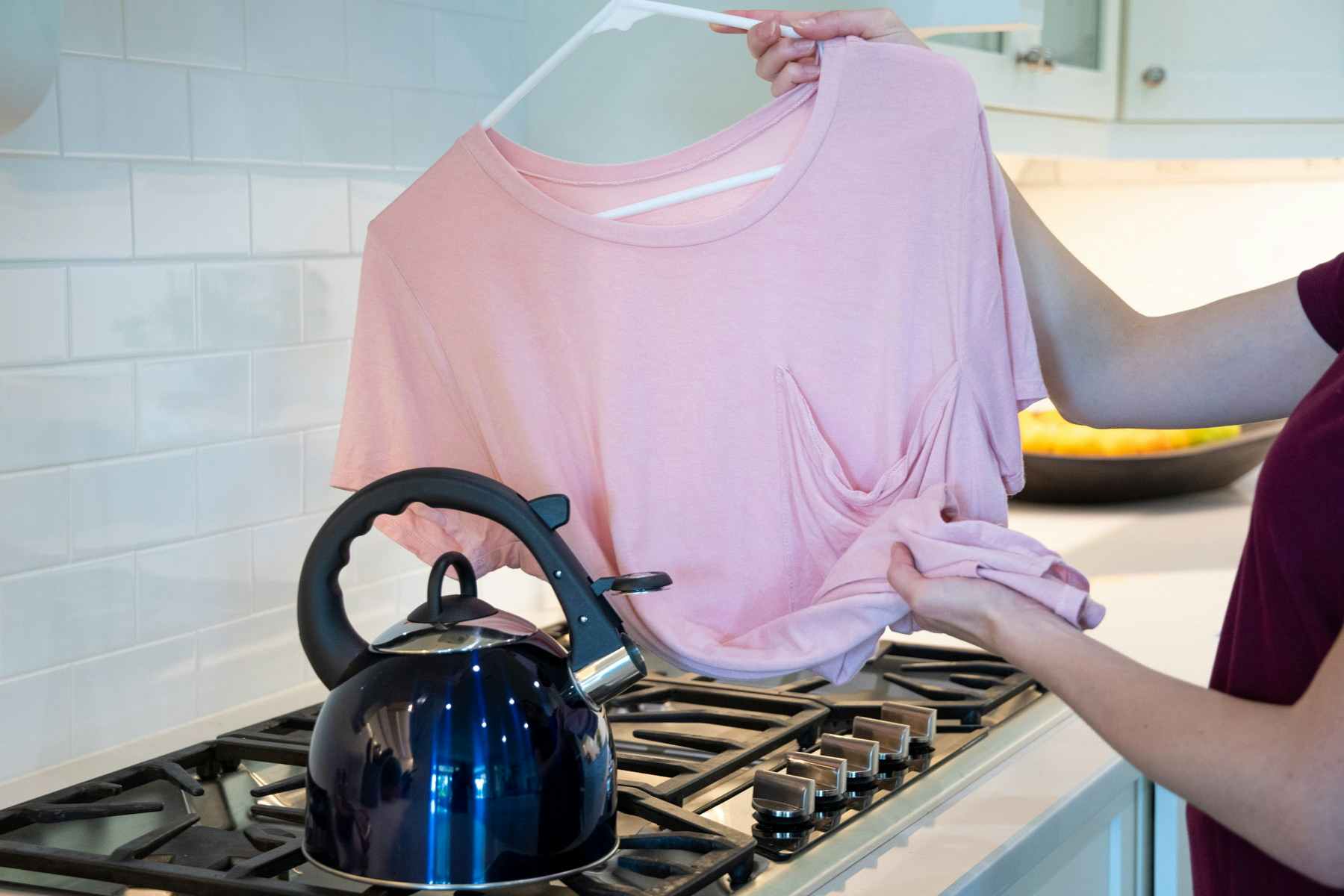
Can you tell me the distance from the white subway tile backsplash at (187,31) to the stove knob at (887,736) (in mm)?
862

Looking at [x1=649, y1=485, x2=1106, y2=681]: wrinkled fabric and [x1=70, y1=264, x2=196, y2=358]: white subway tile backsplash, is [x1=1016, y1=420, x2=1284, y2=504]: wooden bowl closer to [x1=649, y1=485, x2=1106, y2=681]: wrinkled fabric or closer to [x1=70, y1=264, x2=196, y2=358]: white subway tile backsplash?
[x1=649, y1=485, x2=1106, y2=681]: wrinkled fabric

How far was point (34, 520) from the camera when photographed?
1.22m

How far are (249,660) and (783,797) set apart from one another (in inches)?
25.9

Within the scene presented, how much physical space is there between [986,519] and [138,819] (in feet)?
2.31

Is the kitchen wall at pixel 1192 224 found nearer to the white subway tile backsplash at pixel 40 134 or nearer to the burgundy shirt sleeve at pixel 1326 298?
the burgundy shirt sleeve at pixel 1326 298

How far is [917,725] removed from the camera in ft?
3.98

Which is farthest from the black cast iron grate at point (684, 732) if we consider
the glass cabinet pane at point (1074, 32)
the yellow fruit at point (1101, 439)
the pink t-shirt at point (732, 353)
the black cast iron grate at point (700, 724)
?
the yellow fruit at point (1101, 439)

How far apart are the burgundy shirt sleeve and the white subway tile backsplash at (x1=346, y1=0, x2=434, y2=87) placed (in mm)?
963

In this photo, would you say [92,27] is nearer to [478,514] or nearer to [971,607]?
[478,514]

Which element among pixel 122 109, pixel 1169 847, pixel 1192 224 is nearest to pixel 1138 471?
pixel 1192 224

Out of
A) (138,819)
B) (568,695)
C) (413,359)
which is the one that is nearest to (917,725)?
(568,695)

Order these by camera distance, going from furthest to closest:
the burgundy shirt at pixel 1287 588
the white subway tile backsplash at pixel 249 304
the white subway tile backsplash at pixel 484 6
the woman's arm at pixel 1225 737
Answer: the white subway tile backsplash at pixel 484 6, the white subway tile backsplash at pixel 249 304, the burgundy shirt at pixel 1287 588, the woman's arm at pixel 1225 737

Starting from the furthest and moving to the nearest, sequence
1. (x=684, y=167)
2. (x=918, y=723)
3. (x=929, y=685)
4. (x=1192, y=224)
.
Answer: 1. (x=1192, y=224)
2. (x=929, y=685)
3. (x=918, y=723)
4. (x=684, y=167)

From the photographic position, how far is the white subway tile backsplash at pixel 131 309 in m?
1.24
